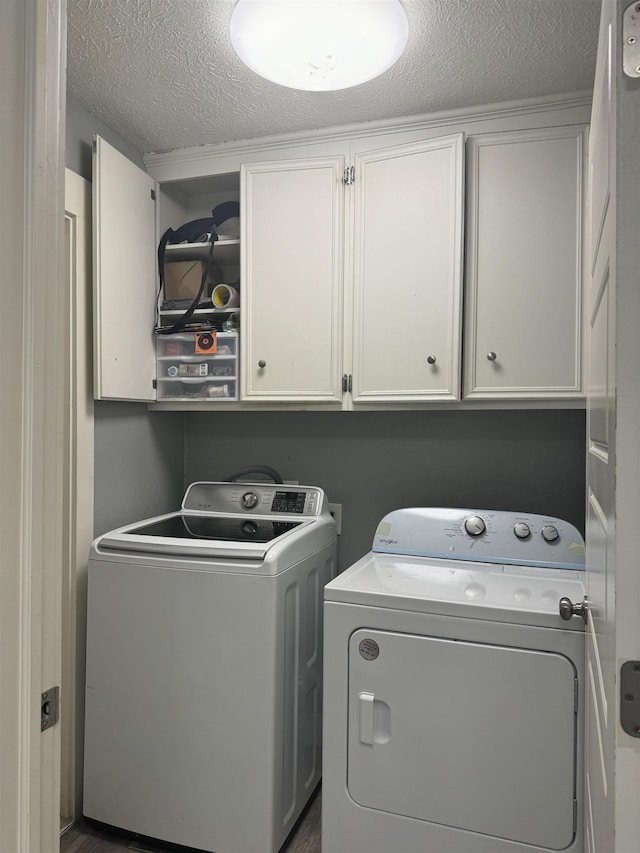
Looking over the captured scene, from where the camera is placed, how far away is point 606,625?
863mm

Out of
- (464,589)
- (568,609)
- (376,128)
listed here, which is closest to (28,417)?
(568,609)

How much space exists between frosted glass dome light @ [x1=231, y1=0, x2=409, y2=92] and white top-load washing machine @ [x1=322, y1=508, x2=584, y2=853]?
4.62 feet

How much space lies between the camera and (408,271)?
197cm

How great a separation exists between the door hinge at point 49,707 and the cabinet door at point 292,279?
1421 millimetres

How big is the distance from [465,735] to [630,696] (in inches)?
34.2

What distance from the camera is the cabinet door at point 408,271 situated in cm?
191

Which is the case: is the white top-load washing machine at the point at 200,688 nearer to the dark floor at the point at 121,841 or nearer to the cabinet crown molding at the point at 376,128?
the dark floor at the point at 121,841

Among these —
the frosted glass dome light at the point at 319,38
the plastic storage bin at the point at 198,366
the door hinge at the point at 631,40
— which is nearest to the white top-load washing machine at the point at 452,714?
the plastic storage bin at the point at 198,366

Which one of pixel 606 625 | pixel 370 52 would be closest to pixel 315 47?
pixel 370 52

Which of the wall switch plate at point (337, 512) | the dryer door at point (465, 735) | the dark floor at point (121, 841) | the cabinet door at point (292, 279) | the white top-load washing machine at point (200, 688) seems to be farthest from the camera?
the wall switch plate at point (337, 512)

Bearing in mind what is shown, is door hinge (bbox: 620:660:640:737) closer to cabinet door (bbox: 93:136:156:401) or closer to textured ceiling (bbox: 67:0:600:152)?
textured ceiling (bbox: 67:0:600:152)

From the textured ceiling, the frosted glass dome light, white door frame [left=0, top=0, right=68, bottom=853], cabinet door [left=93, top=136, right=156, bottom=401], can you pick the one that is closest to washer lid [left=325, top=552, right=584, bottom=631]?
white door frame [left=0, top=0, right=68, bottom=853]

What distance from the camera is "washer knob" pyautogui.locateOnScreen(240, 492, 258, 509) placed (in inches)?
88.7

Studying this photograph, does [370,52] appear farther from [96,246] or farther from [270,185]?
[96,246]
